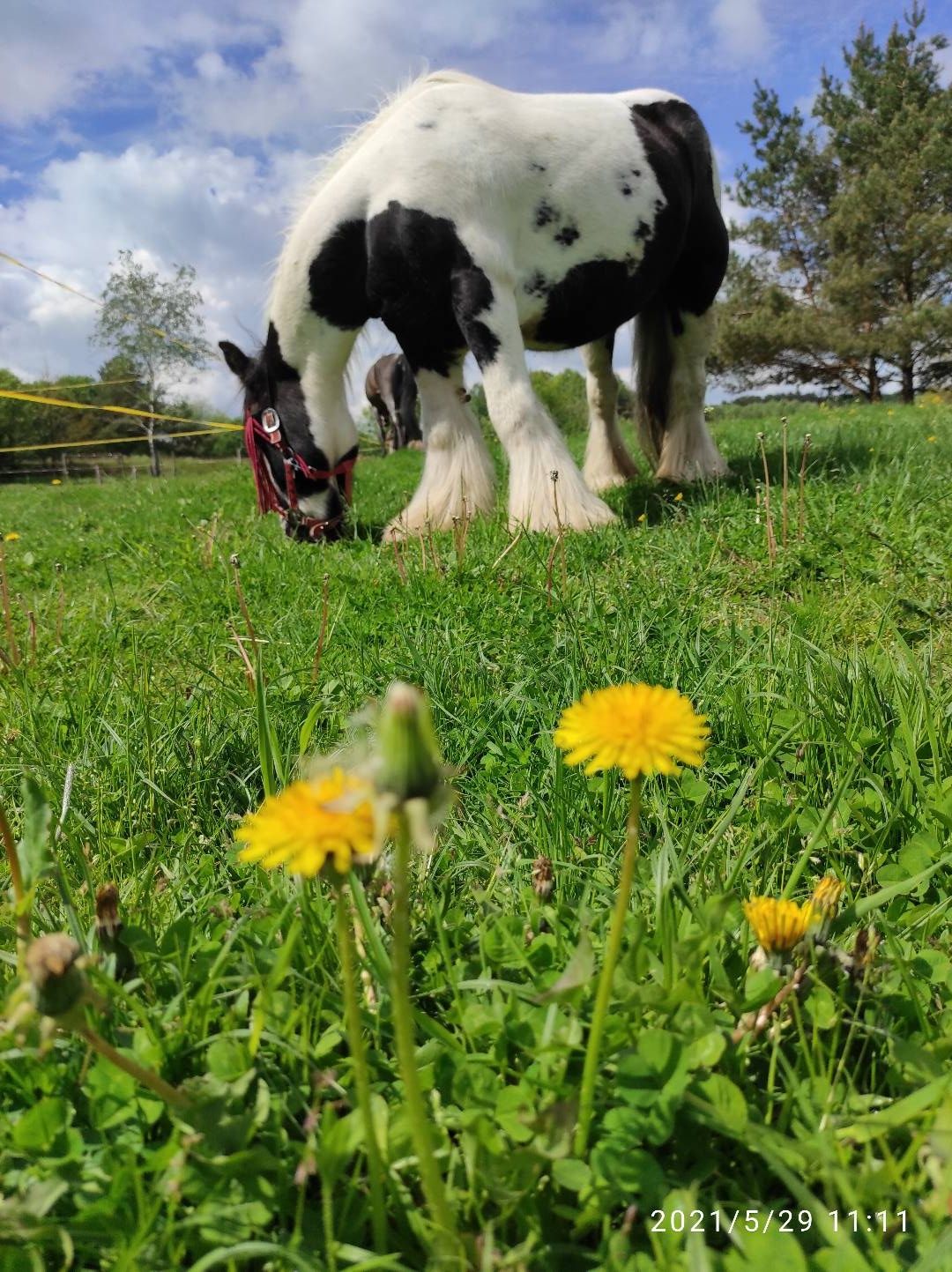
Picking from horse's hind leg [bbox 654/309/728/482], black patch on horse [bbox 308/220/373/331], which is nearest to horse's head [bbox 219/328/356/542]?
black patch on horse [bbox 308/220/373/331]

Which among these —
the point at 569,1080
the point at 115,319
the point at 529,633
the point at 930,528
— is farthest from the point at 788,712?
the point at 115,319

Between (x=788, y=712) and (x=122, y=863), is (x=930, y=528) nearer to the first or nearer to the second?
(x=788, y=712)

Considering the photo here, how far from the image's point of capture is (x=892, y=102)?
26594 mm

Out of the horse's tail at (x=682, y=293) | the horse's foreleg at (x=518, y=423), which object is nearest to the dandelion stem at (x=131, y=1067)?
the horse's foreleg at (x=518, y=423)

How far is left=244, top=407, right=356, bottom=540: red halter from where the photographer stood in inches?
175

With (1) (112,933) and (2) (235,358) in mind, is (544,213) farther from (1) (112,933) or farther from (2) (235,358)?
(1) (112,933)

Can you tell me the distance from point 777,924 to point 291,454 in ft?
13.5

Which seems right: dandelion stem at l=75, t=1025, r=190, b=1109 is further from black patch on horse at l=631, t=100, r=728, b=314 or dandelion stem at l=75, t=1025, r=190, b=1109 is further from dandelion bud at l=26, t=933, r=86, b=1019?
black patch on horse at l=631, t=100, r=728, b=314

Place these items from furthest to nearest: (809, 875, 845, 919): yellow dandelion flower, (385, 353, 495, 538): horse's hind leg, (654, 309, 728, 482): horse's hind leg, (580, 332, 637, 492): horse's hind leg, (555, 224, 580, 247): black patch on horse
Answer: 1. (580, 332, 637, 492): horse's hind leg
2. (654, 309, 728, 482): horse's hind leg
3. (385, 353, 495, 538): horse's hind leg
4. (555, 224, 580, 247): black patch on horse
5. (809, 875, 845, 919): yellow dandelion flower

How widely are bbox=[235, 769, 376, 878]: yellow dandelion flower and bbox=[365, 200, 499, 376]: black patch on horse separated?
3637mm

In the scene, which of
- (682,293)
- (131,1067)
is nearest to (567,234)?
(682,293)

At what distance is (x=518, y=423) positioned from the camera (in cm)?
392

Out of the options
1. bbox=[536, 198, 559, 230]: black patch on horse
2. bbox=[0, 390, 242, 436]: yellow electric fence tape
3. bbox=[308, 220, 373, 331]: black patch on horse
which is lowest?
bbox=[0, 390, 242, 436]: yellow electric fence tape

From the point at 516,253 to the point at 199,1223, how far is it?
14.0 feet
